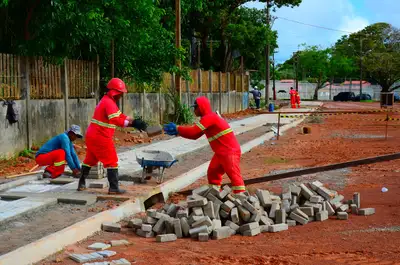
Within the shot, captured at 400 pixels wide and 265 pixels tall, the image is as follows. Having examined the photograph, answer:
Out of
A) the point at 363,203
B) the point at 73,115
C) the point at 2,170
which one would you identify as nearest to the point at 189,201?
the point at 363,203

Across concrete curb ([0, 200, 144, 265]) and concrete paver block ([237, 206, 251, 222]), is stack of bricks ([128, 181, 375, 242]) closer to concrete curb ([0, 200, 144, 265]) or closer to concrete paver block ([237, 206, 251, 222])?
concrete paver block ([237, 206, 251, 222])

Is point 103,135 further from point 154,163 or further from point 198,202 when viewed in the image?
point 198,202

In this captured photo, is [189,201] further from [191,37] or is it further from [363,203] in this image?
[191,37]

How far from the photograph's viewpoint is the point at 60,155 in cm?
1008

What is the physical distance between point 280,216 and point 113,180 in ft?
8.97

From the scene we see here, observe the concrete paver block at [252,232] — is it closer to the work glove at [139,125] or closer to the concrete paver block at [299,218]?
the concrete paver block at [299,218]

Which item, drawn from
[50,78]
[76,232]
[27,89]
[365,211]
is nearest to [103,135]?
[76,232]

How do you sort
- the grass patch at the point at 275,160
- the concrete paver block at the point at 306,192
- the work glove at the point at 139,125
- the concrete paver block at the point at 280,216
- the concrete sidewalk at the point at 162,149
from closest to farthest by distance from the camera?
the concrete paver block at the point at 280,216
the concrete paver block at the point at 306,192
the work glove at the point at 139,125
the concrete sidewalk at the point at 162,149
the grass patch at the point at 275,160

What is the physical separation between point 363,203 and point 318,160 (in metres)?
5.05

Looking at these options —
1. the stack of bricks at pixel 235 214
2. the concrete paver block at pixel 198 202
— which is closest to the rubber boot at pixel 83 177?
the stack of bricks at pixel 235 214

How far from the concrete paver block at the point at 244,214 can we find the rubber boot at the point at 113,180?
2.31m

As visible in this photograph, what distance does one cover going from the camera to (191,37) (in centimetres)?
3756

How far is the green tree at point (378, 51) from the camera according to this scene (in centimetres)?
7012

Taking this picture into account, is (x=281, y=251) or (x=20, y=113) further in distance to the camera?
(x=20, y=113)
